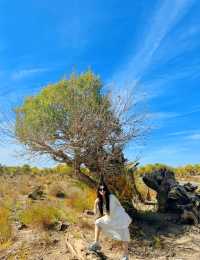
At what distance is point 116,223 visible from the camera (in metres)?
9.93

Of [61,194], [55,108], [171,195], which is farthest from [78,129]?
[61,194]

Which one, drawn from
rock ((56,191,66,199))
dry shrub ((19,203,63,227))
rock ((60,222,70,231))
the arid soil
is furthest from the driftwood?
rock ((56,191,66,199))

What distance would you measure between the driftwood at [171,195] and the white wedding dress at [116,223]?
410 cm

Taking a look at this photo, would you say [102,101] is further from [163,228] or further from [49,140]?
[163,228]

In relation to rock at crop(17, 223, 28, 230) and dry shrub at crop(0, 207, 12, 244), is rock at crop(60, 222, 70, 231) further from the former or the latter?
dry shrub at crop(0, 207, 12, 244)

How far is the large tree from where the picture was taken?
12.3 metres

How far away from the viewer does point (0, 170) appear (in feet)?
126

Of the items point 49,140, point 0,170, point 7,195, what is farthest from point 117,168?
point 0,170

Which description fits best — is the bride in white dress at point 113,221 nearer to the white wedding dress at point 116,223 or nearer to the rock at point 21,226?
the white wedding dress at point 116,223

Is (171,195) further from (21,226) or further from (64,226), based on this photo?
(21,226)

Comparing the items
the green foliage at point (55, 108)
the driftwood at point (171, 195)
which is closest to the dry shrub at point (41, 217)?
the green foliage at point (55, 108)

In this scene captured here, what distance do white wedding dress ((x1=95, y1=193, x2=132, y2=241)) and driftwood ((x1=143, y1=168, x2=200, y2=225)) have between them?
13.5ft

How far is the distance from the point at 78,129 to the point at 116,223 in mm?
3259

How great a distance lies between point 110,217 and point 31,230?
138 inches
